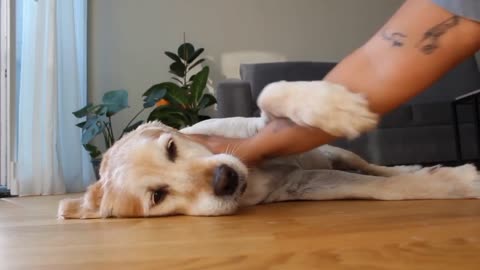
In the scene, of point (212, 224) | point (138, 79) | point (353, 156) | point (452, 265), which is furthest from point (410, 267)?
point (138, 79)

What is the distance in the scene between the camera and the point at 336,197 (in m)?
1.63

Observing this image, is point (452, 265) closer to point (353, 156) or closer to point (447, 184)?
point (447, 184)

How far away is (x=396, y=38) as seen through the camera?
3.31 feet

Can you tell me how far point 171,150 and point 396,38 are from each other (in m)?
0.78

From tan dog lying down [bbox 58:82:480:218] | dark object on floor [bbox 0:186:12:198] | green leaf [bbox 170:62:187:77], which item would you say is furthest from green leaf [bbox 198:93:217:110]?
tan dog lying down [bbox 58:82:480:218]

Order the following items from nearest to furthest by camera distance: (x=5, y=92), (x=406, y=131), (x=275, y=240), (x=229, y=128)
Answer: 1. (x=275, y=240)
2. (x=229, y=128)
3. (x=406, y=131)
4. (x=5, y=92)

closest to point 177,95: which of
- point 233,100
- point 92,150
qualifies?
point 92,150

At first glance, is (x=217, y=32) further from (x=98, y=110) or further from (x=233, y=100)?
(x=233, y=100)

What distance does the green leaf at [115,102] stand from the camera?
3971 mm

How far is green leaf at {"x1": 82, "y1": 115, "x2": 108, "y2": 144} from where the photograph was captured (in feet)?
12.9

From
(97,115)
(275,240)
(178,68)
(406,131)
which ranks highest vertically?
(178,68)

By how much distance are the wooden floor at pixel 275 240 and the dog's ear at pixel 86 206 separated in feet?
0.57

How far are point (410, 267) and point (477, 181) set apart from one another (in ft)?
2.88

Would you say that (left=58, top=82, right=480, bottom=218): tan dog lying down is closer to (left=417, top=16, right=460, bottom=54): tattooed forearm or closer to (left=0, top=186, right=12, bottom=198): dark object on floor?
(left=417, top=16, right=460, bottom=54): tattooed forearm
